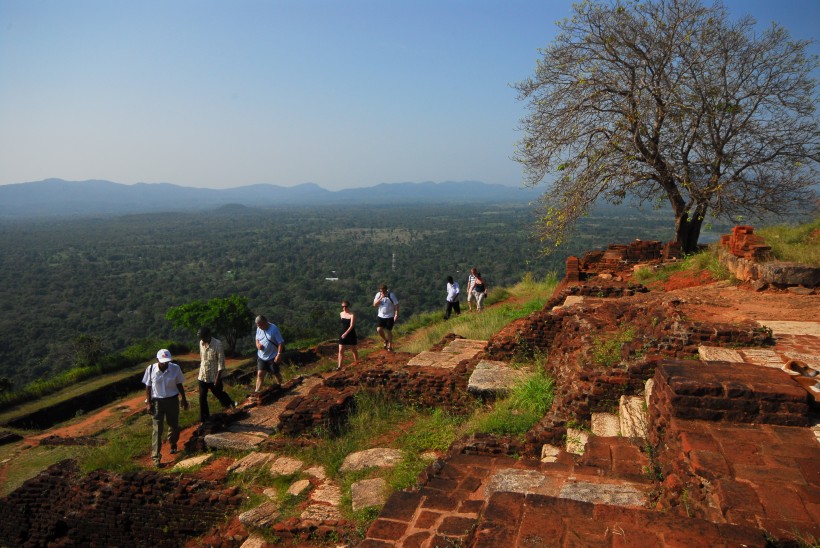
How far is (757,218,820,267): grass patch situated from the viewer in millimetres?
7449

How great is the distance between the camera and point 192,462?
570 centimetres

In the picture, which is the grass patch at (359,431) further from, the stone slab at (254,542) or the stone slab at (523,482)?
the stone slab at (523,482)

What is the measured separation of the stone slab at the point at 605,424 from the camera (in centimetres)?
404

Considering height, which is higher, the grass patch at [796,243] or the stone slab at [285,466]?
the grass patch at [796,243]

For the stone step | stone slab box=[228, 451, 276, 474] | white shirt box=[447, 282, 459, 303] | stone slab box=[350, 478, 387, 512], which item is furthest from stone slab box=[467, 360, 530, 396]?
white shirt box=[447, 282, 459, 303]

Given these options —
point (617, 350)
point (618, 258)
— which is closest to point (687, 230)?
point (618, 258)

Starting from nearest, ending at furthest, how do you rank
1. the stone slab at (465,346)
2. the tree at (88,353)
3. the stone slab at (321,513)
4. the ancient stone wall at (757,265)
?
the stone slab at (321,513)
the ancient stone wall at (757,265)
the stone slab at (465,346)
the tree at (88,353)

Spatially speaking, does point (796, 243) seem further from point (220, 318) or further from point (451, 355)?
point (220, 318)

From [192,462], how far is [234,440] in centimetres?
47

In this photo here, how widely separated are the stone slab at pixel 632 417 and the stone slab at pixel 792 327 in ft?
5.45

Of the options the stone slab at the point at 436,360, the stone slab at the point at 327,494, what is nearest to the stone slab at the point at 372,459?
the stone slab at the point at 327,494

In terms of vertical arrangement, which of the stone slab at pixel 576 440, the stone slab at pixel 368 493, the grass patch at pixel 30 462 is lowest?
the grass patch at pixel 30 462

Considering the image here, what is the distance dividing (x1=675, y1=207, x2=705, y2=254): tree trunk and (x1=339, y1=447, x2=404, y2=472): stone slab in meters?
9.47

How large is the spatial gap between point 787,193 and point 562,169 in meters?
4.70
